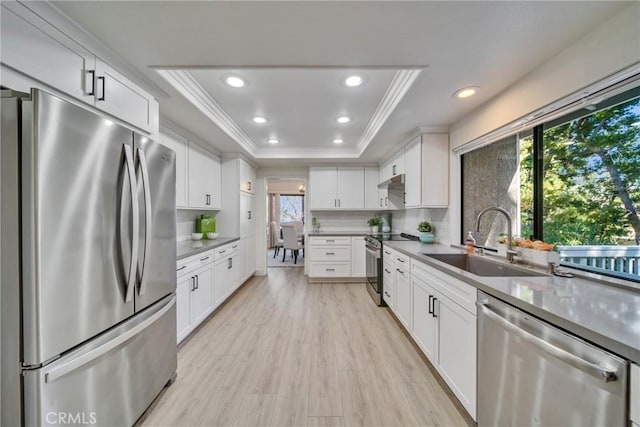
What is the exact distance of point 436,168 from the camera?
9.13 ft

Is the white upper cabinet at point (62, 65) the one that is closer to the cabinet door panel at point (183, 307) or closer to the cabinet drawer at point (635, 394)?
the cabinet door panel at point (183, 307)

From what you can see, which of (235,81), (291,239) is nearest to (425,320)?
(235,81)

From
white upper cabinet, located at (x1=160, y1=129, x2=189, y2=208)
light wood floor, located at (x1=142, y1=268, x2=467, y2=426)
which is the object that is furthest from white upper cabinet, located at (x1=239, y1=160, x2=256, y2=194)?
light wood floor, located at (x1=142, y1=268, x2=467, y2=426)

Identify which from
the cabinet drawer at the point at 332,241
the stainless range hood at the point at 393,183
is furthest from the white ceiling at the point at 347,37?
the cabinet drawer at the point at 332,241

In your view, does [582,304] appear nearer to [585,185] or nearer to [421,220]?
[585,185]

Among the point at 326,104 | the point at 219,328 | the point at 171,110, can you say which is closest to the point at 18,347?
the point at 219,328

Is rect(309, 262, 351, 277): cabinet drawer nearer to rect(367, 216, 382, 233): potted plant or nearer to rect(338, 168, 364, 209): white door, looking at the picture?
rect(367, 216, 382, 233): potted plant

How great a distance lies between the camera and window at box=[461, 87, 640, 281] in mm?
1286

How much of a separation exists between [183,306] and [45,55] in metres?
2.00

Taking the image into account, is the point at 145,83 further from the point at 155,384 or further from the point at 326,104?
the point at 155,384

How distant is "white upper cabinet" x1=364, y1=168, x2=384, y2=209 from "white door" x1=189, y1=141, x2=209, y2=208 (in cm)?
288

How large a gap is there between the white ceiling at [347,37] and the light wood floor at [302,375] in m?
2.26

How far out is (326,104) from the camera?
8.20 ft

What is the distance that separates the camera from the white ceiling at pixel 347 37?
115cm
